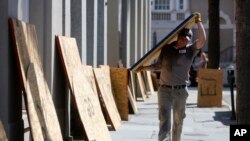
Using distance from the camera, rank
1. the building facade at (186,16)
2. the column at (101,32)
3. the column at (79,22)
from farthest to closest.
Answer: the building facade at (186,16) → the column at (101,32) → the column at (79,22)

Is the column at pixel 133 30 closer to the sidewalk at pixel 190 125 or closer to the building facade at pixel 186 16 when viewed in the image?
the sidewalk at pixel 190 125

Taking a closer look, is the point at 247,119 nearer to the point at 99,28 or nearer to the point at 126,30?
the point at 99,28

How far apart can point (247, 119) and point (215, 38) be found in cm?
1523

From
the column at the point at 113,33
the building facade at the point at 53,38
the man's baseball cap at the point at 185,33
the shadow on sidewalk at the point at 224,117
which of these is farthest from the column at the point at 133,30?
the man's baseball cap at the point at 185,33

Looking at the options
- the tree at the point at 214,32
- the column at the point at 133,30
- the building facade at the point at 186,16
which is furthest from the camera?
the building facade at the point at 186,16

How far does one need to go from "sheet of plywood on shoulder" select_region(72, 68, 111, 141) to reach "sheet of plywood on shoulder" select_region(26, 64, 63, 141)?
1428 mm

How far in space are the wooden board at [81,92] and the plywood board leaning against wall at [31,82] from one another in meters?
1.67

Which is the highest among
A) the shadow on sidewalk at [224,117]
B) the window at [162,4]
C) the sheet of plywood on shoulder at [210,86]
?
the window at [162,4]

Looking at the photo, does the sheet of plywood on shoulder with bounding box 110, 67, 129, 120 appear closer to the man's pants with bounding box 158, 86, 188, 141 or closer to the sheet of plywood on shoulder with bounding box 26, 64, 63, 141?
the man's pants with bounding box 158, 86, 188, 141

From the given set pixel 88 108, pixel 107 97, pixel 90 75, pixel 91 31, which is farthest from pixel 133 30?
pixel 88 108

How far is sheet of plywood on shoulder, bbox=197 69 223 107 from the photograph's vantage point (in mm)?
18562

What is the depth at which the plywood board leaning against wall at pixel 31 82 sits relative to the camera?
23.6 feet

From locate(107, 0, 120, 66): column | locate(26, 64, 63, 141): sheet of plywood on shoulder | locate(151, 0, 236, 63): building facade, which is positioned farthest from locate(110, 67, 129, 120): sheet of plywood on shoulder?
locate(151, 0, 236, 63): building facade

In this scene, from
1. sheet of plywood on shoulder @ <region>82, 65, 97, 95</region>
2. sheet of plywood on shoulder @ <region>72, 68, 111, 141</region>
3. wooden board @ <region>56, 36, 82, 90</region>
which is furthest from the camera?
sheet of plywood on shoulder @ <region>82, 65, 97, 95</region>
